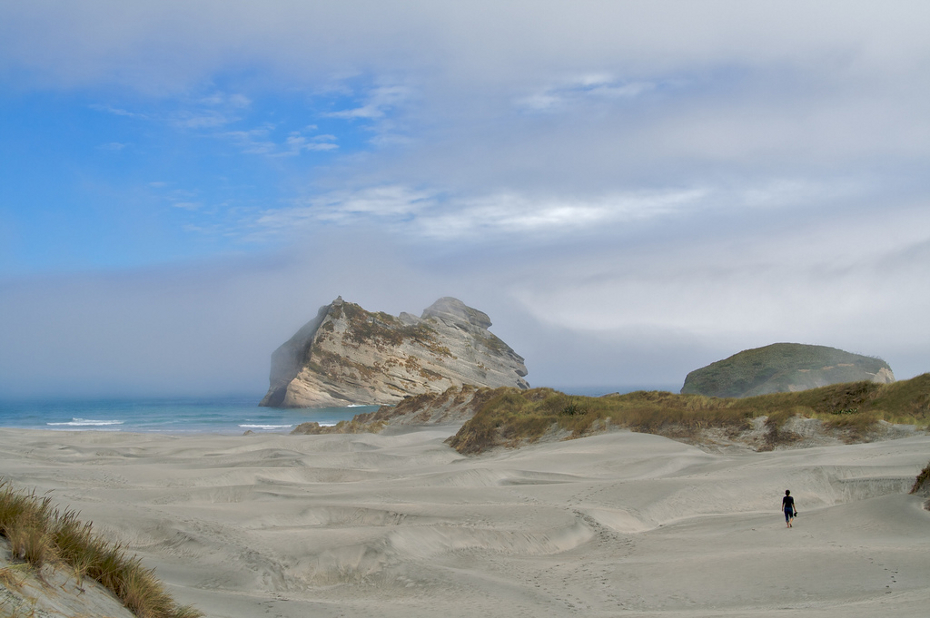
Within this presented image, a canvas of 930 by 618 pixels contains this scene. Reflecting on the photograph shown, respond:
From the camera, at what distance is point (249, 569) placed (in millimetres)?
7609

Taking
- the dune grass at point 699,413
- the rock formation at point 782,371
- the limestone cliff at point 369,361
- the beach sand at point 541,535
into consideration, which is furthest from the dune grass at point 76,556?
the limestone cliff at point 369,361

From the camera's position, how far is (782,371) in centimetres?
3744

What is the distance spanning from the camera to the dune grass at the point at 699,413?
701 inches

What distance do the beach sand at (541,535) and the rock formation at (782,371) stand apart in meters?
23.2

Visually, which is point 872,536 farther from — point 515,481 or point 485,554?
point 515,481

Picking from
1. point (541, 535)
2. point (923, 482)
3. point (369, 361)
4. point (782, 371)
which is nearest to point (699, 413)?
point (923, 482)

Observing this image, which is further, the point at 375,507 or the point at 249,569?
the point at 375,507

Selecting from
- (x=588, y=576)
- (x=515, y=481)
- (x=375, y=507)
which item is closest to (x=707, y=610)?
(x=588, y=576)

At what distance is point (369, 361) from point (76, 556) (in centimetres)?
6800

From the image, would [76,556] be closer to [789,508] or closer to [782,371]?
[789,508]

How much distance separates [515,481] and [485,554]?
228 inches

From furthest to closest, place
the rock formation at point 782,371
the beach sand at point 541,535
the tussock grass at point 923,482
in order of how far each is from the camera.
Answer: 1. the rock formation at point 782,371
2. the tussock grass at point 923,482
3. the beach sand at point 541,535

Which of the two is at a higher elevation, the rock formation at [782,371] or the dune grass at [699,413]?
the rock formation at [782,371]

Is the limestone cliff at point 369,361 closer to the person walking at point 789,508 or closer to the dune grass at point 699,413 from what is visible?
the dune grass at point 699,413
